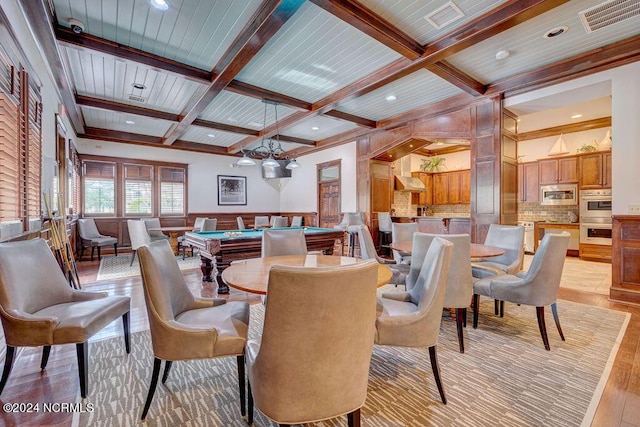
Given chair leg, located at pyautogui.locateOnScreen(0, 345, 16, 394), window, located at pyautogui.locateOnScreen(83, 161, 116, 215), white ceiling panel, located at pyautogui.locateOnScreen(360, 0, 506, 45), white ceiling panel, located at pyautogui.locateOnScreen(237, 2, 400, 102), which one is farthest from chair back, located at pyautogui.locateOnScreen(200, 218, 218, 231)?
white ceiling panel, located at pyautogui.locateOnScreen(360, 0, 506, 45)

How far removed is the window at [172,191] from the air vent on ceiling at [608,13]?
28.4 ft

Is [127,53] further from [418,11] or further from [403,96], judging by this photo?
[403,96]

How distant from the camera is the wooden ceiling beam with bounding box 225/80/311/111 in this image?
4.38 m

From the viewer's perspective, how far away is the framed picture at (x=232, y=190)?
9.05 meters

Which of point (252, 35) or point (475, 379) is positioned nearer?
point (475, 379)

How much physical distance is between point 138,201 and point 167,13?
6171mm

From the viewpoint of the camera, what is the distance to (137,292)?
3.98m

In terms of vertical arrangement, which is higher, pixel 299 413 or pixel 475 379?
pixel 299 413

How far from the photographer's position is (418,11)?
282cm

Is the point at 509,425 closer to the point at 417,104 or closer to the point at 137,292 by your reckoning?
the point at 137,292

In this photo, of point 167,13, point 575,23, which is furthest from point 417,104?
point 167,13

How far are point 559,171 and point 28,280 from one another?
920 centimetres

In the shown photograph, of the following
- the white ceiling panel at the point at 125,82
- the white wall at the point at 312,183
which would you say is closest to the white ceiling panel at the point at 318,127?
the white wall at the point at 312,183

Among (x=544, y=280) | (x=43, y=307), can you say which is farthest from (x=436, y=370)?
(x=43, y=307)
